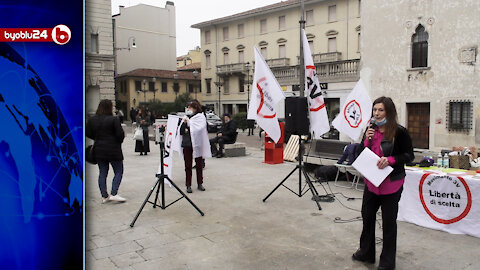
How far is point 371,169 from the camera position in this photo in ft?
12.8

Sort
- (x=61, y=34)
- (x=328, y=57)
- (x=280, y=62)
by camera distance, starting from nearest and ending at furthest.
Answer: (x=61, y=34)
(x=328, y=57)
(x=280, y=62)

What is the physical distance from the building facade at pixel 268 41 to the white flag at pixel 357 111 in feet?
59.2

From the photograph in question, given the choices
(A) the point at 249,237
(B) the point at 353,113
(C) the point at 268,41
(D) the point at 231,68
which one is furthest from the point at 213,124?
(A) the point at 249,237

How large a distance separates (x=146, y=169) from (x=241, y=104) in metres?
35.1

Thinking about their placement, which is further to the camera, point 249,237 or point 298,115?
point 298,115

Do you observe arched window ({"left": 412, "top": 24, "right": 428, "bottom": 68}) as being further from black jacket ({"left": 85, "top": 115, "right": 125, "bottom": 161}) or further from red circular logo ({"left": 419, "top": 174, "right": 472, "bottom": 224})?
black jacket ({"left": 85, "top": 115, "right": 125, "bottom": 161})

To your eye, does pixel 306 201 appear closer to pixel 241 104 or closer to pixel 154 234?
pixel 154 234

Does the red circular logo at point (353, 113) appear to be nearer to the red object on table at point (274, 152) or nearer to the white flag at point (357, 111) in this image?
the white flag at point (357, 111)

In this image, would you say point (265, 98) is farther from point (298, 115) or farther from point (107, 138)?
point (107, 138)

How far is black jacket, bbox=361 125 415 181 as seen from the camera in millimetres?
3910

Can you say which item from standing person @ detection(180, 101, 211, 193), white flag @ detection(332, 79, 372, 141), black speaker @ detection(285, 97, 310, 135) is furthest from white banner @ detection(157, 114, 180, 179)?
white flag @ detection(332, 79, 372, 141)

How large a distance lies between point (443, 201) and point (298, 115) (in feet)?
8.36

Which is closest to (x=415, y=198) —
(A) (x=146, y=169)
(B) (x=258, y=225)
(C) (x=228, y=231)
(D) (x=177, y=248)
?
(B) (x=258, y=225)

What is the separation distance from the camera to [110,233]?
17.1 feet
